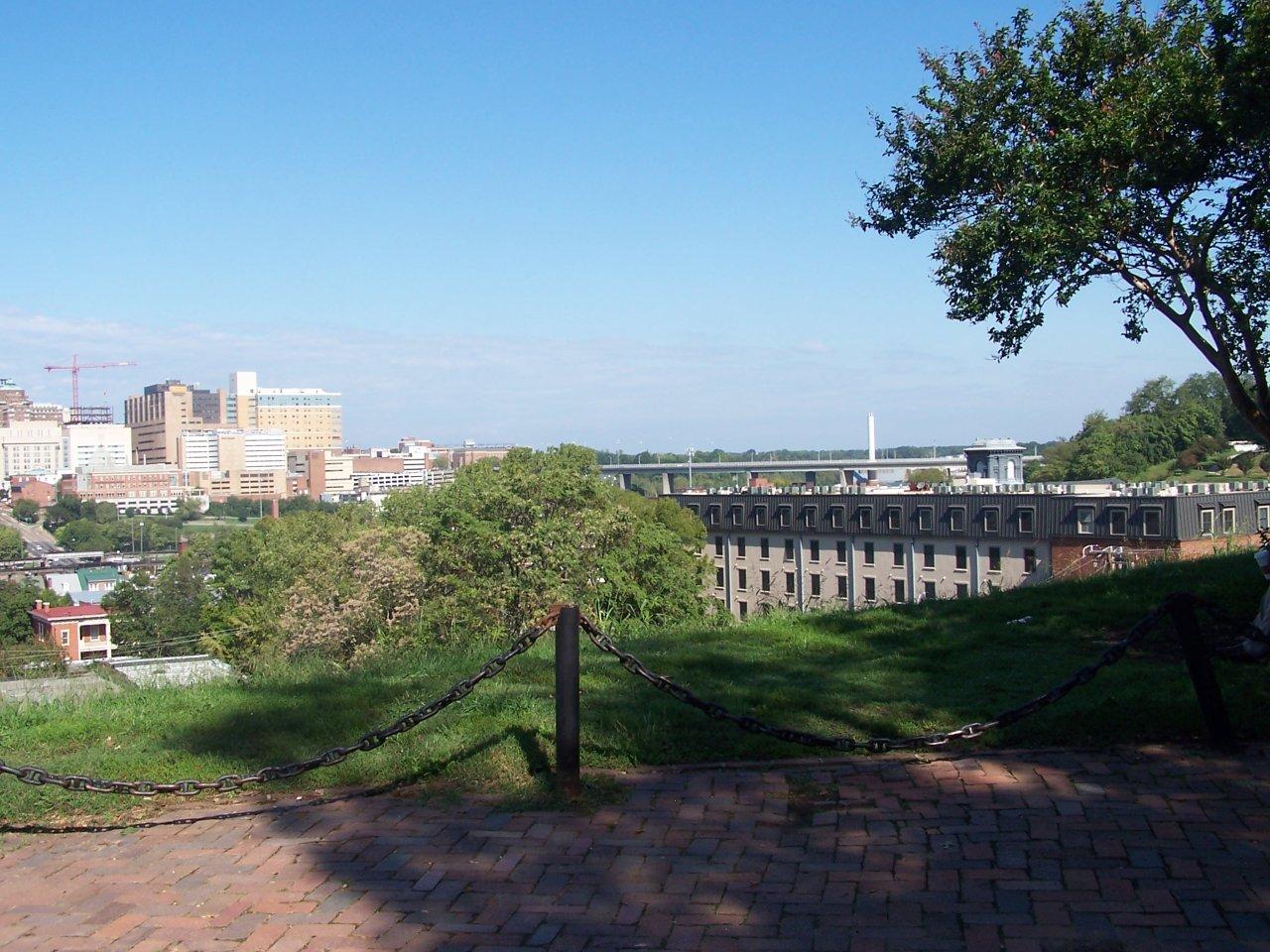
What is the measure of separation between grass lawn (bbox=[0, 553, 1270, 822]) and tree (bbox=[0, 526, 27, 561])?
40.1m

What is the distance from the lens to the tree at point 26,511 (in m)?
68.9

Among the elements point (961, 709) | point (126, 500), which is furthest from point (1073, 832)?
point (126, 500)

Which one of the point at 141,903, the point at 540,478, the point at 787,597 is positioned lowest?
the point at 787,597

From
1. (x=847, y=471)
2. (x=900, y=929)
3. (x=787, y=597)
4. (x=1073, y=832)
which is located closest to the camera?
(x=900, y=929)

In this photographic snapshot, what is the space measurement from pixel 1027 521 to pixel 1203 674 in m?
34.7

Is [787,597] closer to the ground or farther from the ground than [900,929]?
closer to the ground

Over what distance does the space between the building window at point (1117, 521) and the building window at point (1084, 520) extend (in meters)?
0.64

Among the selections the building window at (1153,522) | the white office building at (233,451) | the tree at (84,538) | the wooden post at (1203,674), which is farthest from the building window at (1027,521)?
the white office building at (233,451)

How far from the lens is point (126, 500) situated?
81500 mm

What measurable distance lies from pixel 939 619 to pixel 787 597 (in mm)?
37207

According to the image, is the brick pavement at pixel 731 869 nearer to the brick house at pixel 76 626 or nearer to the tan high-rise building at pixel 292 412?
the brick house at pixel 76 626

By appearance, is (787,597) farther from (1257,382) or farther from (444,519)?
(1257,382)

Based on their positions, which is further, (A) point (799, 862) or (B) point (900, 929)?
(A) point (799, 862)

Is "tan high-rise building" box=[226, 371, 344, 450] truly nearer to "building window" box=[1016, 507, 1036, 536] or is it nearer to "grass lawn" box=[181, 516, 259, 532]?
"grass lawn" box=[181, 516, 259, 532]
